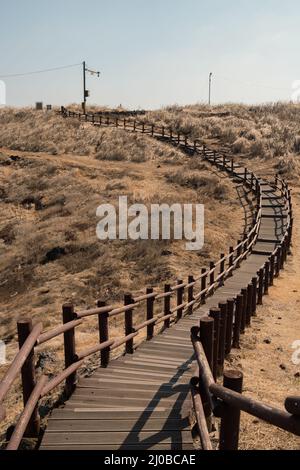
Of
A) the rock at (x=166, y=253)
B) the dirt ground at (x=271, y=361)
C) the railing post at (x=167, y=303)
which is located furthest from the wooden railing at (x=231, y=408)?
the rock at (x=166, y=253)

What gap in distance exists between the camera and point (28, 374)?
4.96 m

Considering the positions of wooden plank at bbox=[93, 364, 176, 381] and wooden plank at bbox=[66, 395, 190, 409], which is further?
wooden plank at bbox=[93, 364, 176, 381]

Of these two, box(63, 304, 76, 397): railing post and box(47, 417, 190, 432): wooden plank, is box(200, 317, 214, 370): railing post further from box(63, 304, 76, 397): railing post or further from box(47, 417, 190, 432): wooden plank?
box(63, 304, 76, 397): railing post

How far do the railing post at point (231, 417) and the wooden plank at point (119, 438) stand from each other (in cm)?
120

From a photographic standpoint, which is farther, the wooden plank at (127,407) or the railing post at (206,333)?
the wooden plank at (127,407)

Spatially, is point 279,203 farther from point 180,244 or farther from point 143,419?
point 143,419

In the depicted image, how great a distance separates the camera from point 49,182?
104 ft

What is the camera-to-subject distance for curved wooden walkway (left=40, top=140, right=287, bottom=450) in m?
4.80

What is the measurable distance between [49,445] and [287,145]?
1494 inches

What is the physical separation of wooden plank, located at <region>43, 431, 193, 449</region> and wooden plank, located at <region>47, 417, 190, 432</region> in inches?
3.1

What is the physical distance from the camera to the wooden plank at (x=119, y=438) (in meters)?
4.77

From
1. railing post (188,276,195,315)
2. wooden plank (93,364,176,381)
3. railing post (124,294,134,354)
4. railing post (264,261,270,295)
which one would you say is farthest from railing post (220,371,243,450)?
railing post (264,261,270,295)

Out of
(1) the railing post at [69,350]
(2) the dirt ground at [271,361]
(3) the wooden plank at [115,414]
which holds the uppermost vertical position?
(1) the railing post at [69,350]

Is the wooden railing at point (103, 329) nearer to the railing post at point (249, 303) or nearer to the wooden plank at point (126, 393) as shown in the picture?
the railing post at point (249, 303)
